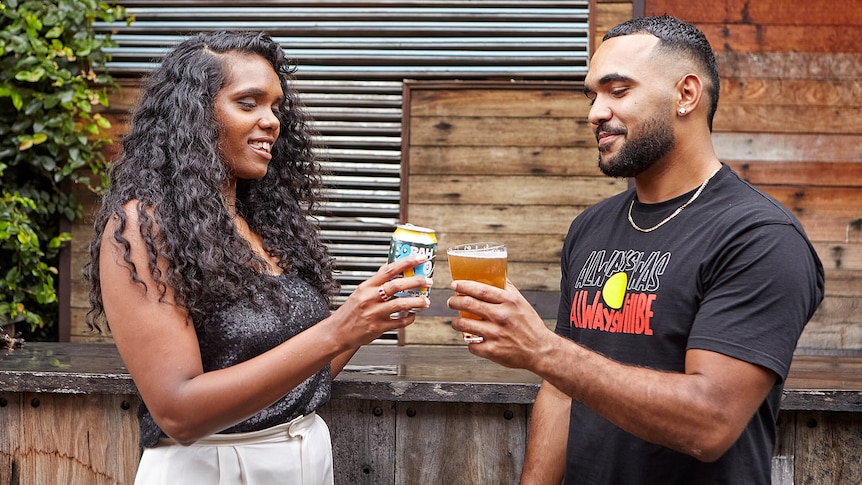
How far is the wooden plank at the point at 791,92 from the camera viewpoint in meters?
4.39

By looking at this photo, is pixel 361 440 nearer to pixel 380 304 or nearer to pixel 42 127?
pixel 380 304

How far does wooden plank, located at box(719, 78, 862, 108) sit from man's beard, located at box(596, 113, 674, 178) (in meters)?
2.67

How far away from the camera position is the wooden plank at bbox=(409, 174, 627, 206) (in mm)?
4551

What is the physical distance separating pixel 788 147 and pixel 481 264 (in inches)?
129

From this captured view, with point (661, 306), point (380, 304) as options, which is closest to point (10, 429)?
point (380, 304)

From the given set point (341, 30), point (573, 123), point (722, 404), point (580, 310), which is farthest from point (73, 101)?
point (722, 404)

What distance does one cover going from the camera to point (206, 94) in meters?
2.09

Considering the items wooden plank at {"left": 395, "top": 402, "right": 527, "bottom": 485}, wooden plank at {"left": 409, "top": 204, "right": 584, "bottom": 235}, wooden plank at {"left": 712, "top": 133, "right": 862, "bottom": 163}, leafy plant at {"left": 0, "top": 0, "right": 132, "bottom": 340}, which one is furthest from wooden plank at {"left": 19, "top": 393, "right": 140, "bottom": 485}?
wooden plank at {"left": 712, "top": 133, "right": 862, "bottom": 163}

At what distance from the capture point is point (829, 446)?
2453mm

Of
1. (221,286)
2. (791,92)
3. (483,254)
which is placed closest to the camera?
(483,254)

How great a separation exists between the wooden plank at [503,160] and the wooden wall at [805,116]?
71 cm

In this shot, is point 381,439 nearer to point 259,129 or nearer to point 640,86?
point 259,129

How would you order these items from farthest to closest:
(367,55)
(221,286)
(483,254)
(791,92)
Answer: (367,55), (791,92), (221,286), (483,254)

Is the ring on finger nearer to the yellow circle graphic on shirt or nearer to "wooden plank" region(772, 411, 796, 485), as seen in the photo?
the yellow circle graphic on shirt
